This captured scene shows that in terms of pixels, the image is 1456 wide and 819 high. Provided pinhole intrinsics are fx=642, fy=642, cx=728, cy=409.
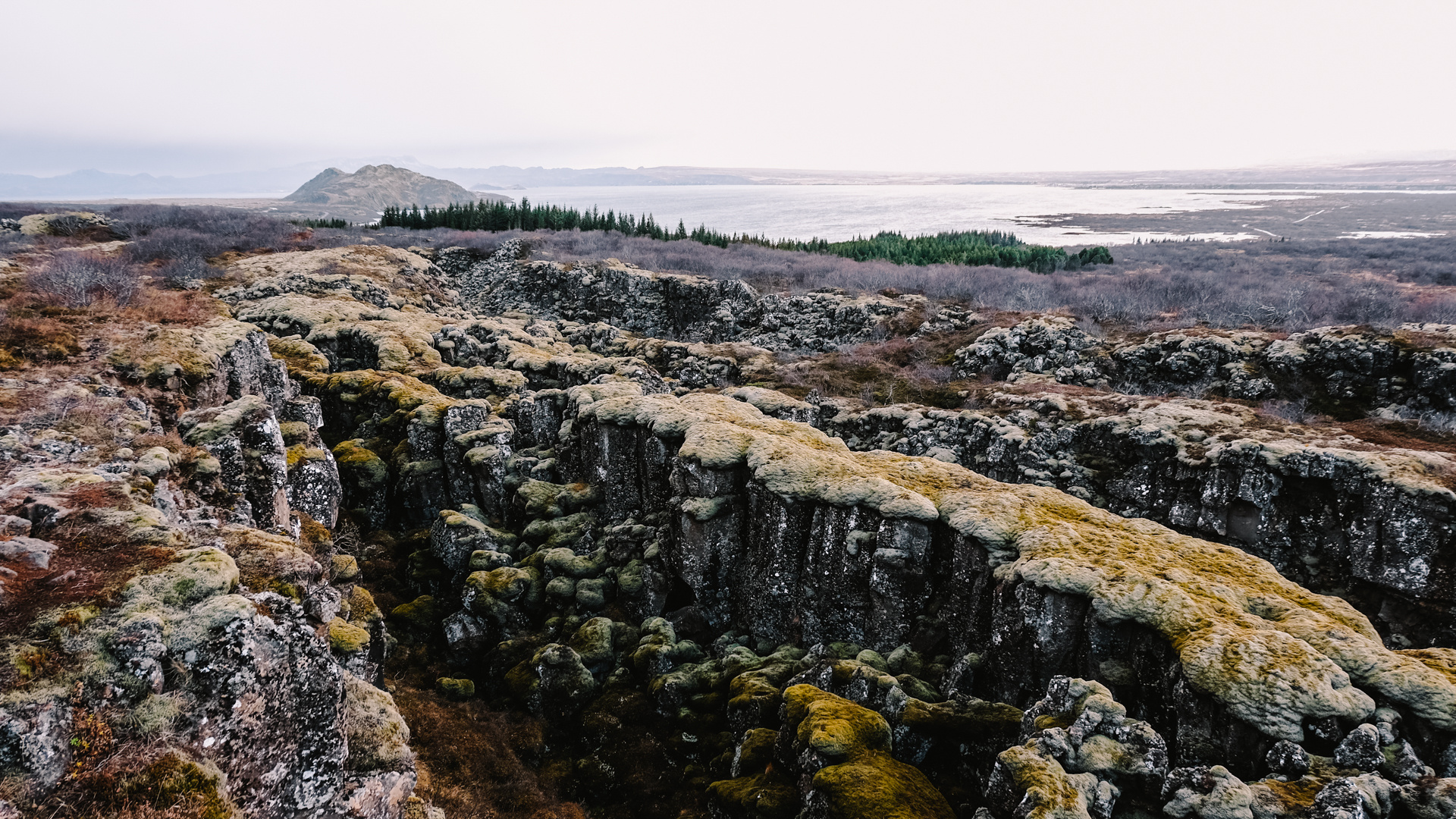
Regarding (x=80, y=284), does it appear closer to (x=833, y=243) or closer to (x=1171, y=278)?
(x=1171, y=278)

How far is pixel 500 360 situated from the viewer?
32812mm

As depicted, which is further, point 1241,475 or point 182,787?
point 1241,475

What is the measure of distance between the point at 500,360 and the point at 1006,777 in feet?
97.1

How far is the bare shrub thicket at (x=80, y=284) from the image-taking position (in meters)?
23.1

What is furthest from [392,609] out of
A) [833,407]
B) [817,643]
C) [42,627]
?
[833,407]

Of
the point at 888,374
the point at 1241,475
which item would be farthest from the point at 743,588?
the point at 888,374

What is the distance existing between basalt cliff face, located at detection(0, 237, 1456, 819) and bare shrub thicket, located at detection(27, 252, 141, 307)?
443 cm

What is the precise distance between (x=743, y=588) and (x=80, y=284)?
90.2ft

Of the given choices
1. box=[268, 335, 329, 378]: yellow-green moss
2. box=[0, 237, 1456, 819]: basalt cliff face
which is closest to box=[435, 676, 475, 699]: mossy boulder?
box=[0, 237, 1456, 819]: basalt cliff face

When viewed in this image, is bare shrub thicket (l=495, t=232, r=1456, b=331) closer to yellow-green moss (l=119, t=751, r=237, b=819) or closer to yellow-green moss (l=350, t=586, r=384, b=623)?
yellow-green moss (l=350, t=586, r=384, b=623)

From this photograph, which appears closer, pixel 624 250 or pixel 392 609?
pixel 392 609

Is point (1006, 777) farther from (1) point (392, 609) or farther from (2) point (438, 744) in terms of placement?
(1) point (392, 609)

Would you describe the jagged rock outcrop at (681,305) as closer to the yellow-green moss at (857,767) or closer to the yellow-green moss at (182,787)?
the yellow-green moss at (857,767)

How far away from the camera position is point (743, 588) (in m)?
16.6
